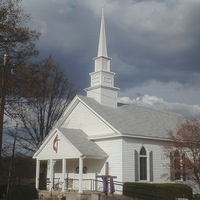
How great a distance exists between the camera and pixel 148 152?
86.0 feet

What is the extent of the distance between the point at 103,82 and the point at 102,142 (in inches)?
242

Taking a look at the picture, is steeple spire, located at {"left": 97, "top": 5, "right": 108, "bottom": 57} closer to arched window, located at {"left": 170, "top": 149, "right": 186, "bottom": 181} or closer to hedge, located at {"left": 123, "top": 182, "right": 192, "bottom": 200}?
arched window, located at {"left": 170, "top": 149, "right": 186, "bottom": 181}

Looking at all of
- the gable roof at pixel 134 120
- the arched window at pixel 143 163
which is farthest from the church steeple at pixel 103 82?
the arched window at pixel 143 163

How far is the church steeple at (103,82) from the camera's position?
29797mm

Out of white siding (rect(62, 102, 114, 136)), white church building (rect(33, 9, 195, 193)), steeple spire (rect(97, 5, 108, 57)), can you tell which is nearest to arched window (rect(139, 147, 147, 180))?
white church building (rect(33, 9, 195, 193))

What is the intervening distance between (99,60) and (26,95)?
376 inches

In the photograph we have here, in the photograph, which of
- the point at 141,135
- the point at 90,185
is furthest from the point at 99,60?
the point at 90,185

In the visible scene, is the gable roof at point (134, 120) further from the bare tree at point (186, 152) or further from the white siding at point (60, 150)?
the white siding at point (60, 150)

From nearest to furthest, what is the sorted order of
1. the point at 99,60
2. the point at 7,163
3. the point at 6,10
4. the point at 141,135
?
the point at 6,10 < the point at 141,135 < the point at 99,60 < the point at 7,163

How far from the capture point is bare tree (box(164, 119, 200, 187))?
24828 mm

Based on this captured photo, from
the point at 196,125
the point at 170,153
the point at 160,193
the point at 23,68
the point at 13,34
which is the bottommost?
the point at 160,193

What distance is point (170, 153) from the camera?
26.5 metres

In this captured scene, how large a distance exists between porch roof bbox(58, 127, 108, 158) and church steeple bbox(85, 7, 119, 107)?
14.0 ft

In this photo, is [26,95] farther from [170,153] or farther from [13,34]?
[170,153]
